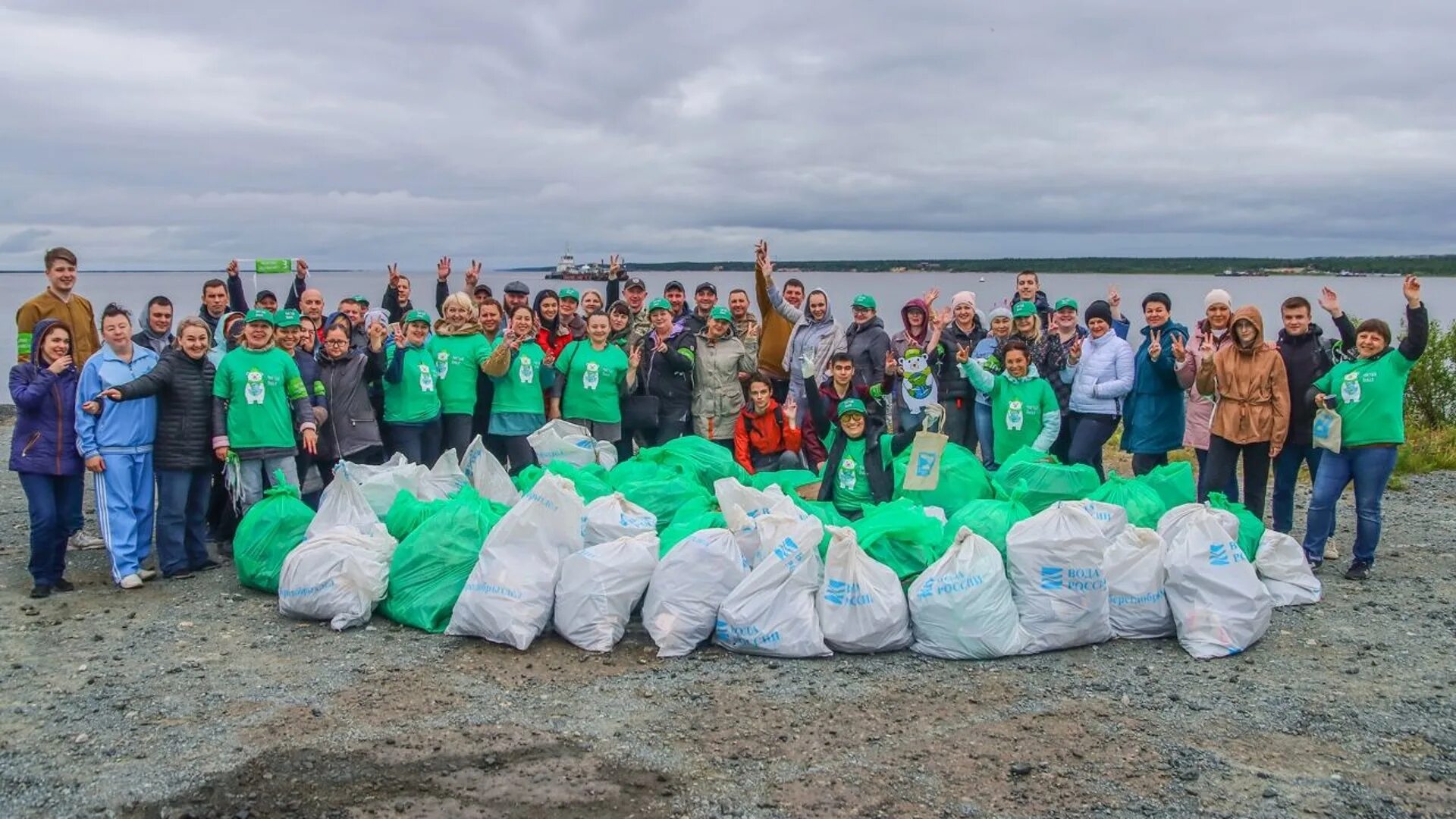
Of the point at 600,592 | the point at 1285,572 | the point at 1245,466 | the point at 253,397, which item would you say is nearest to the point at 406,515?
the point at 253,397

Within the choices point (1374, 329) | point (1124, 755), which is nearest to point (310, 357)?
point (1124, 755)

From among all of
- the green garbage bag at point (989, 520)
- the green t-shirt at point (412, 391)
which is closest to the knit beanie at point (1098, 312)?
the green garbage bag at point (989, 520)

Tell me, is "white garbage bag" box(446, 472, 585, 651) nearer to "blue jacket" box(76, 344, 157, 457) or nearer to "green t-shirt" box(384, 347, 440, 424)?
"green t-shirt" box(384, 347, 440, 424)

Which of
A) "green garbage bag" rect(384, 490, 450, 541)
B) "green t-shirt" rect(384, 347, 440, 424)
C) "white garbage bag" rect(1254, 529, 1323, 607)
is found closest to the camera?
"white garbage bag" rect(1254, 529, 1323, 607)

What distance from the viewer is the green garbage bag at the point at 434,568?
5180 millimetres

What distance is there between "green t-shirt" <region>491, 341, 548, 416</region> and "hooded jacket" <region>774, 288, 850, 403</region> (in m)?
1.77

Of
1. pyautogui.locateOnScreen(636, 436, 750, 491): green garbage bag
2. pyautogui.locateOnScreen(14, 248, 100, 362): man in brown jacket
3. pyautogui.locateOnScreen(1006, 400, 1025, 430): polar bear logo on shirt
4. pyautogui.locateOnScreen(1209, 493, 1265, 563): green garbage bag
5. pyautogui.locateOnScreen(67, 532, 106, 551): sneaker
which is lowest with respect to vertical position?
pyautogui.locateOnScreen(67, 532, 106, 551): sneaker

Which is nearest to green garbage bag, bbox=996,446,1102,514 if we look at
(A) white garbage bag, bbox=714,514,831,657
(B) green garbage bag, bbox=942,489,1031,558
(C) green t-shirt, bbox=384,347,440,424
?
(B) green garbage bag, bbox=942,489,1031,558

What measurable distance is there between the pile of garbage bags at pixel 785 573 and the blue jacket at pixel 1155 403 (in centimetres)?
113

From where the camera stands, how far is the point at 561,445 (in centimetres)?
714

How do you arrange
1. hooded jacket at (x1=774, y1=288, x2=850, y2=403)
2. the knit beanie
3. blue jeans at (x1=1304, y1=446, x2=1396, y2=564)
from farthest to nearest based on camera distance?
1. hooded jacket at (x1=774, y1=288, x2=850, y2=403)
2. the knit beanie
3. blue jeans at (x1=1304, y1=446, x2=1396, y2=564)

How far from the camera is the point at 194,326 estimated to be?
6.05 metres

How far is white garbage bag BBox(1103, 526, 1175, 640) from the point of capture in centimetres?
502

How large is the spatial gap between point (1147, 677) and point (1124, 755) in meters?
0.84
